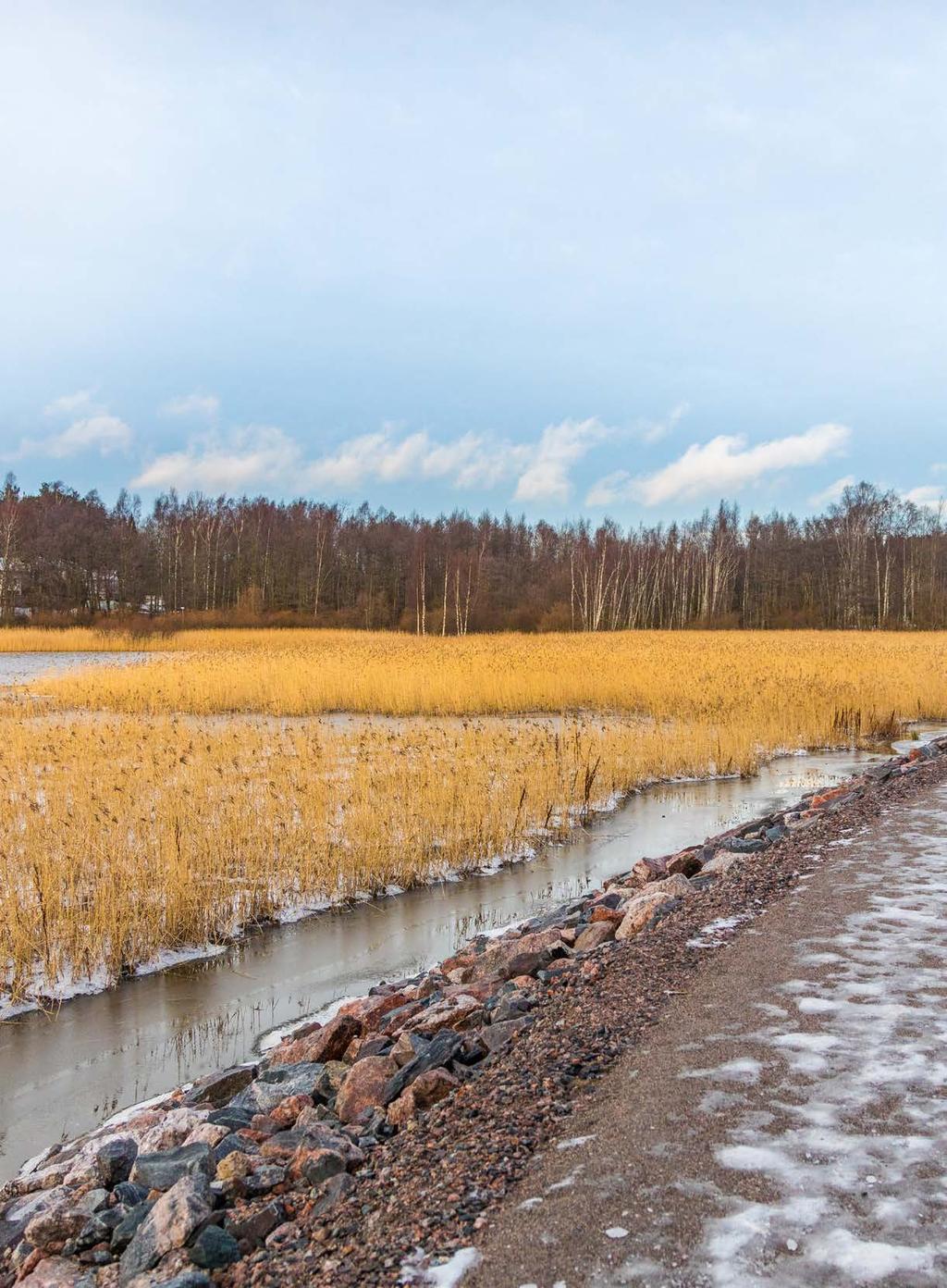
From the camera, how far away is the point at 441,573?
60188 mm

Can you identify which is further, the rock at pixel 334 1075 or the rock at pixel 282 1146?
the rock at pixel 334 1075

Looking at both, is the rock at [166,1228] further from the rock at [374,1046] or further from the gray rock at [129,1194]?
the rock at [374,1046]

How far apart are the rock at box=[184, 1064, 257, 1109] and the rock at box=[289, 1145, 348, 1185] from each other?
130cm

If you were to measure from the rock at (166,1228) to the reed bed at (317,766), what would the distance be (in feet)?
10.6

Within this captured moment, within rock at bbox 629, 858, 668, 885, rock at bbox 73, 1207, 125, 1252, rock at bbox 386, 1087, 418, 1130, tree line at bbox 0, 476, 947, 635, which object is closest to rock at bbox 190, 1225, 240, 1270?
rock at bbox 73, 1207, 125, 1252

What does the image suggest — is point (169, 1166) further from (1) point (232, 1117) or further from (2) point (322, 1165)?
(2) point (322, 1165)

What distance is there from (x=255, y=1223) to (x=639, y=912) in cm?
308

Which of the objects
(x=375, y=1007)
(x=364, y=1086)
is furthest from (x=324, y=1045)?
(x=364, y=1086)

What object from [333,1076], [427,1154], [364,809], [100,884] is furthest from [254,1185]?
[364,809]

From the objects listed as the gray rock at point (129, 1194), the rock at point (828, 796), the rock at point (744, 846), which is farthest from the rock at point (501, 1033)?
the rock at point (828, 796)

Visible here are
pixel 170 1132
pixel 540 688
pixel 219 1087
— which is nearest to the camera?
pixel 170 1132

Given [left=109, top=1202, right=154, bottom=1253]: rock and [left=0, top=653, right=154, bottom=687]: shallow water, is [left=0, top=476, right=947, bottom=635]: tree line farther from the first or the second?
[left=109, top=1202, right=154, bottom=1253]: rock

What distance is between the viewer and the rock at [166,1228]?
252cm

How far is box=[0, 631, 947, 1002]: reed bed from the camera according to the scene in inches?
252
